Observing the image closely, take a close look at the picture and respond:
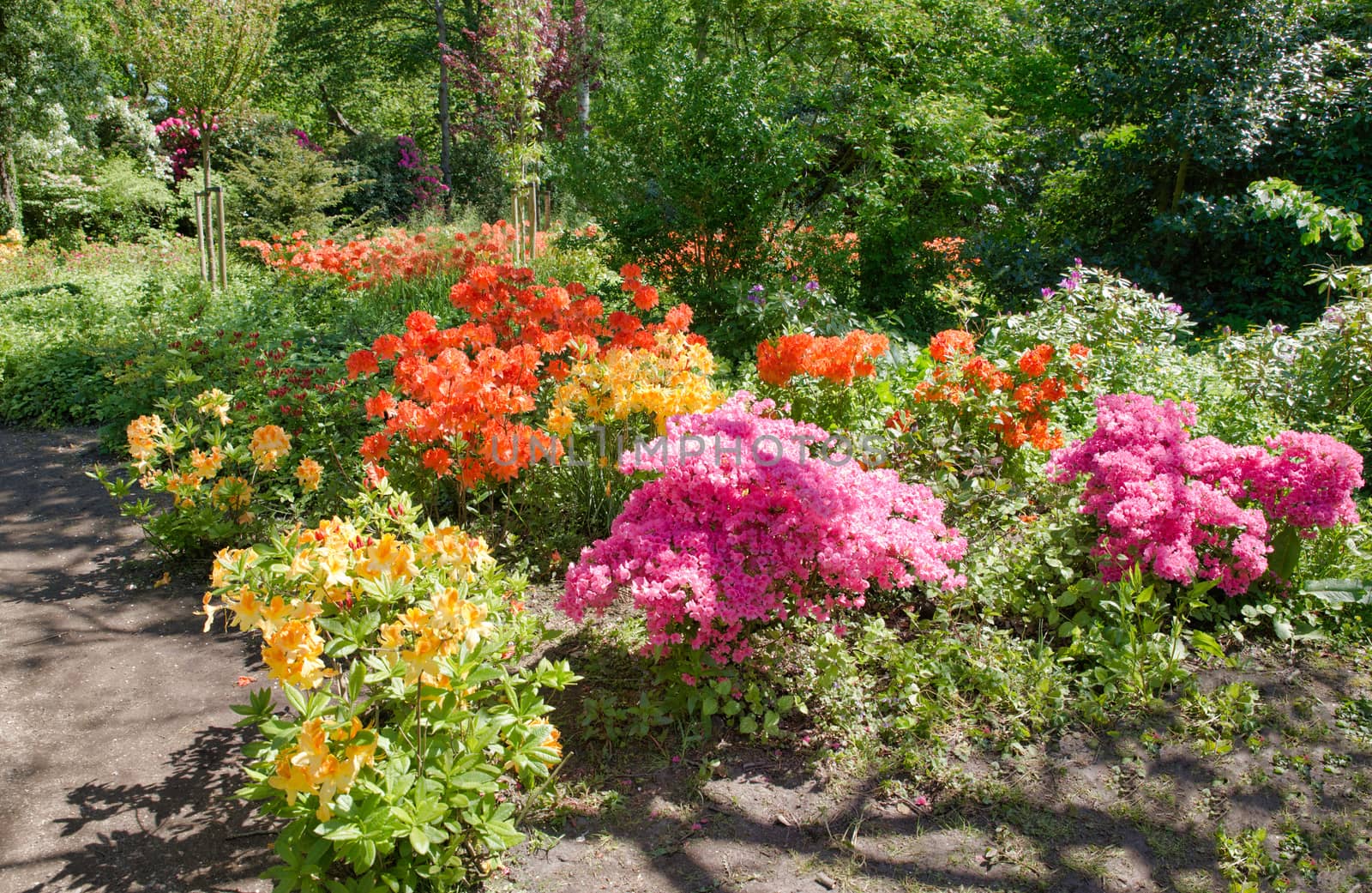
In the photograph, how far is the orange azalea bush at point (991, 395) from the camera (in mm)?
3545

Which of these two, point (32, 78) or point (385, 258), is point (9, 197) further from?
point (385, 258)

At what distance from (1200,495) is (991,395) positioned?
98 centimetres

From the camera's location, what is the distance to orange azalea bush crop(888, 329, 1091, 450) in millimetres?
3545

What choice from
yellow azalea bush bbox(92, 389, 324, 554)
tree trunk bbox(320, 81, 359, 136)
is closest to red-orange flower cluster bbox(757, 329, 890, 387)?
yellow azalea bush bbox(92, 389, 324, 554)

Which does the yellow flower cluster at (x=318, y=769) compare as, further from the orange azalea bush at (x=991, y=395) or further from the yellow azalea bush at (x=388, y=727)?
the orange azalea bush at (x=991, y=395)

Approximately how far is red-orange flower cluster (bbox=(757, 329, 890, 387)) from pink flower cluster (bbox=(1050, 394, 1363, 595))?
92cm

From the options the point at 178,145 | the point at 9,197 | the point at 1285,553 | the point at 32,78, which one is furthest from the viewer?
the point at 178,145

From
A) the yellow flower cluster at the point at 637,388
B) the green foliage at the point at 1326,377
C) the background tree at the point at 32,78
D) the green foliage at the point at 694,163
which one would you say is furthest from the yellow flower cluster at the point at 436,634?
the background tree at the point at 32,78

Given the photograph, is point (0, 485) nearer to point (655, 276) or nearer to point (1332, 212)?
point (655, 276)

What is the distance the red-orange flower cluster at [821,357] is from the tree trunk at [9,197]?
13461 millimetres

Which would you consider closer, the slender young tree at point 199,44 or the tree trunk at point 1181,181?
the tree trunk at point 1181,181

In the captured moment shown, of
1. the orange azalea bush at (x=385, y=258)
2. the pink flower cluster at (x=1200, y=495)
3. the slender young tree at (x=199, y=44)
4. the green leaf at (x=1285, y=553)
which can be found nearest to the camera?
the pink flower cluster at (x=1200, y=495)

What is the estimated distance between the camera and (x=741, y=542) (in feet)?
8.28

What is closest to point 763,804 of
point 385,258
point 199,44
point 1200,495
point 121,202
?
point 1200,495
